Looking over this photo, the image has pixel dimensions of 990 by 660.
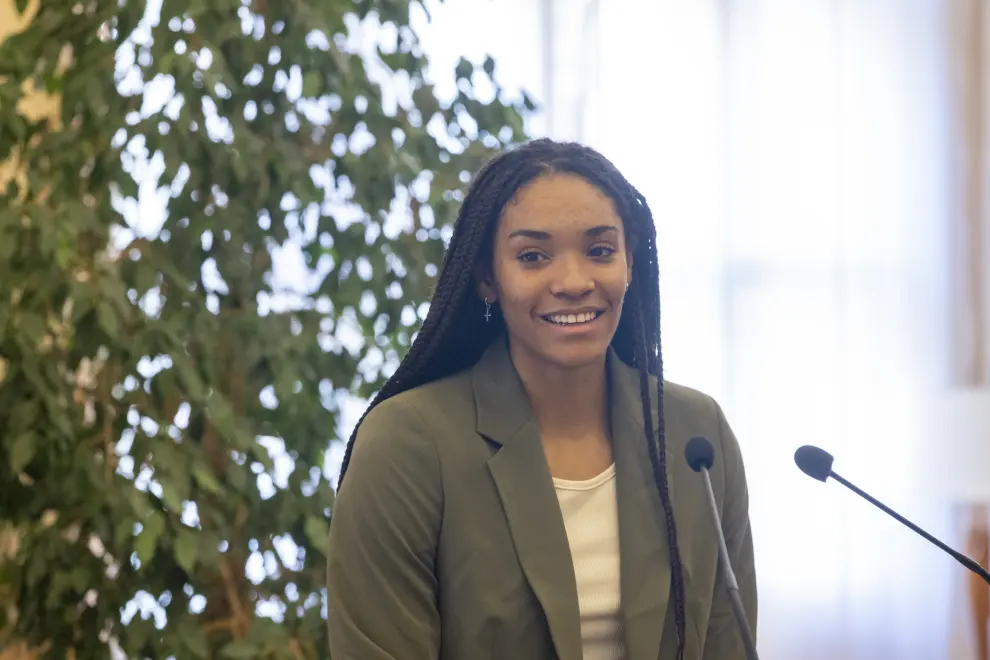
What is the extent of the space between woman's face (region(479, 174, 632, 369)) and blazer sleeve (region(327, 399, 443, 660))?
0.65 ft

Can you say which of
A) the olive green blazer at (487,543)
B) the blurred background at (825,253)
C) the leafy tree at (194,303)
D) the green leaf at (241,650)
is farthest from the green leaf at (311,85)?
the blurred background at (825,253)

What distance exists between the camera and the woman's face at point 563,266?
4.45ft

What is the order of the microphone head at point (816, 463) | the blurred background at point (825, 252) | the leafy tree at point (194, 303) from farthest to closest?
the blurred background at point (825, 252), the leafy tree at point (194, 303), the microphone head at point (816, 463)

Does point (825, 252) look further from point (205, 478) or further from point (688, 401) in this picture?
point (205, 478)

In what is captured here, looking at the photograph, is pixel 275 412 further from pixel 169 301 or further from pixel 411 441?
pixel 411 441

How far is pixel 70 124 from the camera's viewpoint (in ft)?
6.33

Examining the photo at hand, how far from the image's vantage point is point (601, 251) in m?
1.39

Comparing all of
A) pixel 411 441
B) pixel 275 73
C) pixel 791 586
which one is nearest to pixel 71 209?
pixel 275 73

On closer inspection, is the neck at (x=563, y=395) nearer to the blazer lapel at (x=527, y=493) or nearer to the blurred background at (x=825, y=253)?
the blazer lapel at (x=527, y=493)

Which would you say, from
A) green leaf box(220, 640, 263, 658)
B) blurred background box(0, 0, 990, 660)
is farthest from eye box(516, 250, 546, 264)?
blurred background box(0, 0, 990, 660)

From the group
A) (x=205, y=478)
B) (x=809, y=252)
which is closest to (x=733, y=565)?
(x=205, y=478)

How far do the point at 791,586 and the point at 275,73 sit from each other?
1.76m

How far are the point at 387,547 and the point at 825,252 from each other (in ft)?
6.00

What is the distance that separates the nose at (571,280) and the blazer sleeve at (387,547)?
0.24m
